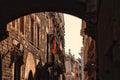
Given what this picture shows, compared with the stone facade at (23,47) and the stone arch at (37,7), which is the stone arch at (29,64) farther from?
the stone arch at (37,7)

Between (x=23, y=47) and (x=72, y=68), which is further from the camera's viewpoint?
(x=72, y=68)

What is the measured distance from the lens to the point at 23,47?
22359mm

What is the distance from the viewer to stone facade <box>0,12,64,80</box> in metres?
18.8

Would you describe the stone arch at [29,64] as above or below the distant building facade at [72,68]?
below

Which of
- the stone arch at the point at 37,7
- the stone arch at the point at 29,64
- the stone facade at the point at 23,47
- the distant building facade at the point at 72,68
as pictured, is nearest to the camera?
the stone arch at the point at 37,7

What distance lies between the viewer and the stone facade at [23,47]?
18.8m

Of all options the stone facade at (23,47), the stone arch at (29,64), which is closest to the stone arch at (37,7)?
the stone facade at (23,47)

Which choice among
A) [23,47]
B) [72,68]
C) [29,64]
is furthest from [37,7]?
[72,68]

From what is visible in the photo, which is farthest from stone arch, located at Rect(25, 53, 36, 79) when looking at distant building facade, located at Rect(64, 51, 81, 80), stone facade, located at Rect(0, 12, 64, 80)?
distant building facade, located at Rect(64, 51, 81, 80)

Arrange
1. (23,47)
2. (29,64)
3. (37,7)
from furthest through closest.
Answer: (29,64)
(23,47)
(37,7)

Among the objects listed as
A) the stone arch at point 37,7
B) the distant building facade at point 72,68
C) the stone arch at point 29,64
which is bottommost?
the stone arch at point 29,64

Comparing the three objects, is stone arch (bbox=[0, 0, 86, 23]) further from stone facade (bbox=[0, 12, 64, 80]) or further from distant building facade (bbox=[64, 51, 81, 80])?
distant building facade (bbox=[64, 51, 81, 80])

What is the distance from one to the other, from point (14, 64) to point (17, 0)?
185 inches

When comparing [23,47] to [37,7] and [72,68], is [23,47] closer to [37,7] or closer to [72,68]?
[37,7]
